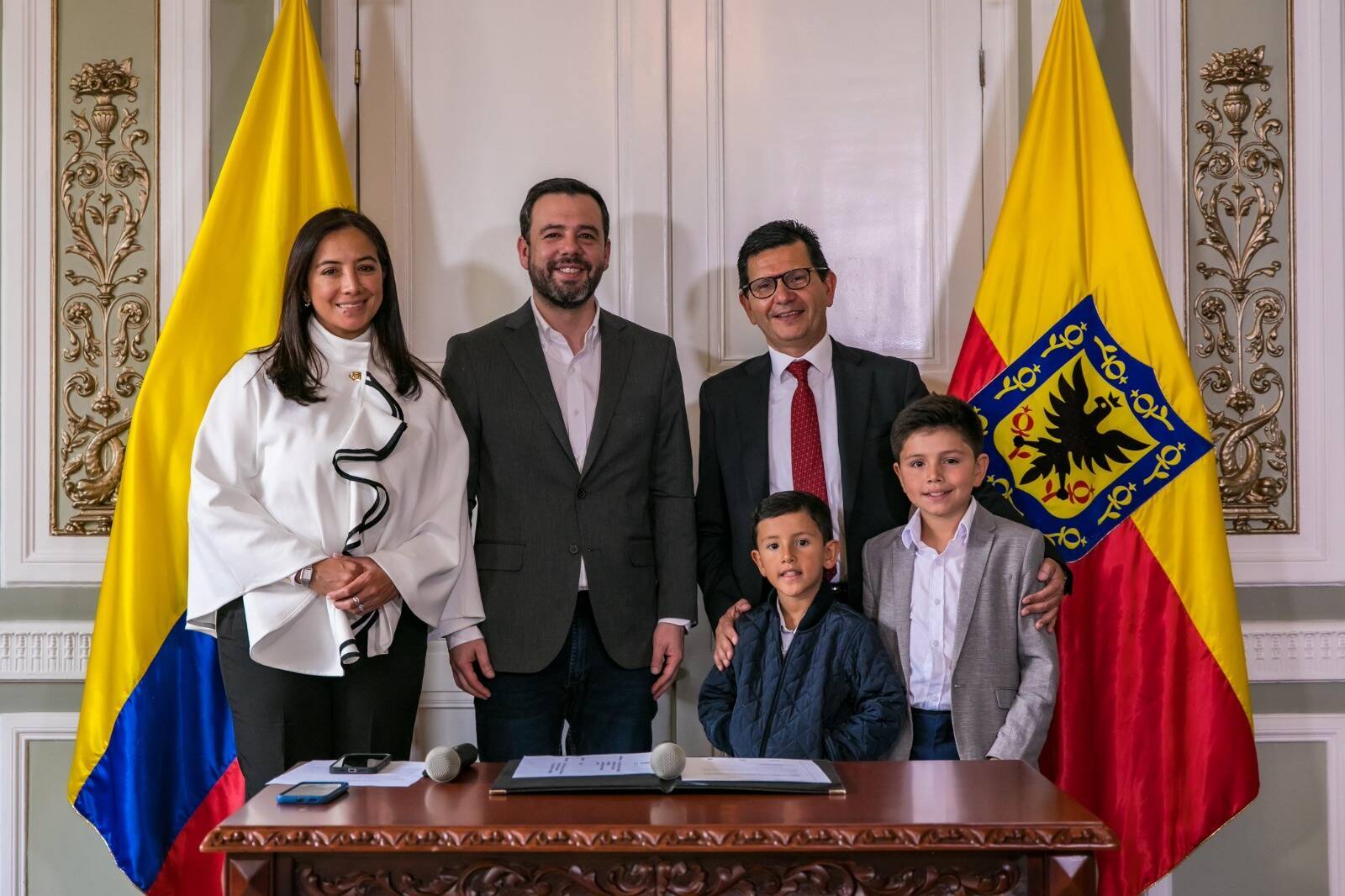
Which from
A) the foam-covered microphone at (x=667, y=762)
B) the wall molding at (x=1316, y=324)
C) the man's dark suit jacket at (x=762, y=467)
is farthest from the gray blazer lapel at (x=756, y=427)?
the wall molding at (x=1316, y=324)

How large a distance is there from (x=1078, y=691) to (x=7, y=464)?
2.77 m

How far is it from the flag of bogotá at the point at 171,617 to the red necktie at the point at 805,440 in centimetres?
127

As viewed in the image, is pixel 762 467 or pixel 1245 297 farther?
pixel 1245 297

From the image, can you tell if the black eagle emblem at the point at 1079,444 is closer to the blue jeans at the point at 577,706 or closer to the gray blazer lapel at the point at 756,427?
the gray blazer lapel at the point at 756,427

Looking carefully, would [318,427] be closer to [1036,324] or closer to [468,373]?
[468,373]

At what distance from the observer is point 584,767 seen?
1812 mm

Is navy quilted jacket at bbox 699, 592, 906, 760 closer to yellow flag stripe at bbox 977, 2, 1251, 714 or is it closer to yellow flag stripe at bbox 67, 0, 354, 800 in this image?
yellow flag stripe at bbox 977, 2, 1251, 714

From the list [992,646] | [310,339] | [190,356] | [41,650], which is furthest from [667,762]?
[41,650]

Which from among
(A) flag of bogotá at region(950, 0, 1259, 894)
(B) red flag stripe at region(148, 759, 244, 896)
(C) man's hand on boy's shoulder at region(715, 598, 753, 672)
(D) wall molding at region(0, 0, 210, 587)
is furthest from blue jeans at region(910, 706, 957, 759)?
(D) wall molding at region(0, 0, 210, 587)

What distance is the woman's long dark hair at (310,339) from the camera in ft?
7.55

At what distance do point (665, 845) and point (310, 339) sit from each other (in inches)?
52.9

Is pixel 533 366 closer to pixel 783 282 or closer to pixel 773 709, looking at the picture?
pixel 783 282

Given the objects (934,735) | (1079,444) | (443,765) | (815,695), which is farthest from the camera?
(1079,444)

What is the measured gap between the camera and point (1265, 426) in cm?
301
